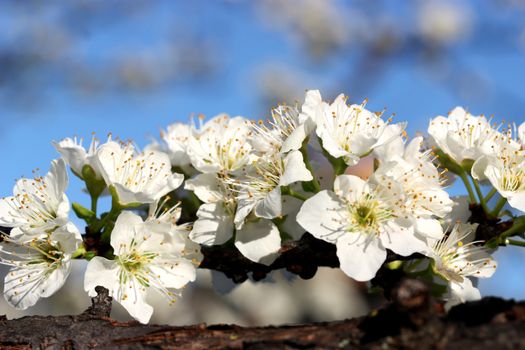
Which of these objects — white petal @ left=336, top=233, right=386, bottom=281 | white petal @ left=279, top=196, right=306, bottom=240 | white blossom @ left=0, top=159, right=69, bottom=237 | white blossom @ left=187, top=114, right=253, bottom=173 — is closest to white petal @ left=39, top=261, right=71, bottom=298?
white blossom @ left=0, top=159, right=69, bottom=237

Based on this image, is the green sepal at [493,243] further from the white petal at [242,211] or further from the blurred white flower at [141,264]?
the blurred white flower at [141,264]

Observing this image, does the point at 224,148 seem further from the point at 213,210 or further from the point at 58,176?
the point at 58,176

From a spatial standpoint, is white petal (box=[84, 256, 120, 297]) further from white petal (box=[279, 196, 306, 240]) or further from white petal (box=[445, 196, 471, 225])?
white petal (box=[445, 196, 471, 225])

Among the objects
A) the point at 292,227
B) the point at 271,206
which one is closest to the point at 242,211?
the point at 271,206

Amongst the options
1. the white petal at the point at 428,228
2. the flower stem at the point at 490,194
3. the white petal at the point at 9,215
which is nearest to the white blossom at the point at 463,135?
the flower stem at the point at 490,194

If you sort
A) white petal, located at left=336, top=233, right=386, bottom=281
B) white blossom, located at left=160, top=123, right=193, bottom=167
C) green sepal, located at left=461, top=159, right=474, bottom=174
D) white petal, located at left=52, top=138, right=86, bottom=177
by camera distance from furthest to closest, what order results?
white blossom, located at left=160, top=123, right=193, bottom=167, green sepal, located at left=461, top=159, right=474, bottom=174, white petal, located at left=52, top=138, right=86, bottom=177, white petal, located at left=336, top=233, right=386, bottom=281

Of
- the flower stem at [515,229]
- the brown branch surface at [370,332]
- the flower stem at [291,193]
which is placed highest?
the flower stem at [291,193]

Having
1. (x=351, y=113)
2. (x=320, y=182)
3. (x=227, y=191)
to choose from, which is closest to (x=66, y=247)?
(x=227, y=191)
